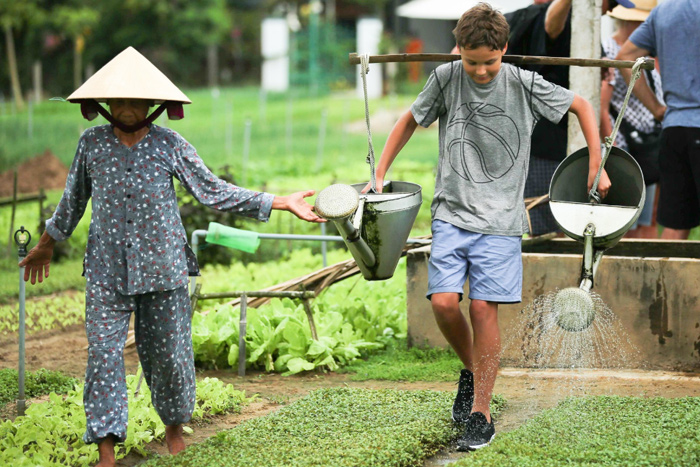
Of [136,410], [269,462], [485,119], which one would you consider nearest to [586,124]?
[485,119]

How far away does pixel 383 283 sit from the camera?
6.72 m

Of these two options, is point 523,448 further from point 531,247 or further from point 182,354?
point 531,247

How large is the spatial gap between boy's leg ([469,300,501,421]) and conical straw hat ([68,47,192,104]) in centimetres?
155

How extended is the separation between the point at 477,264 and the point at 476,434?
0.72 m

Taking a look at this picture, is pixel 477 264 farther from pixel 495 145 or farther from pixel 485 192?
pixel 495 145

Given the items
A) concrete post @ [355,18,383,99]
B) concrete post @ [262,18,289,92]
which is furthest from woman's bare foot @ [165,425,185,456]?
concrete post @ [262,18,289,92]

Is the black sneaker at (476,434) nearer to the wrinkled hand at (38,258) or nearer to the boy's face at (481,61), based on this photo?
the boy's face at (481,61)

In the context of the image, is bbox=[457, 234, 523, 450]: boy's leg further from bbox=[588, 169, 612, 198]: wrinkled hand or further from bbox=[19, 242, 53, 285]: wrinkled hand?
bbox=[19, 242, 53, 285]: wrinkled hand

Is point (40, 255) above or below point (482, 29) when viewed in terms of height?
below

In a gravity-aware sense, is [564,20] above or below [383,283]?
above

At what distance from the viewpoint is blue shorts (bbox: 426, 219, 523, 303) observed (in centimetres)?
408

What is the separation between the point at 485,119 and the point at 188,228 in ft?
14.9

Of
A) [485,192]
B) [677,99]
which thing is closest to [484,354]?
[485,192]

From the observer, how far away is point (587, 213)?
13.7 ft
